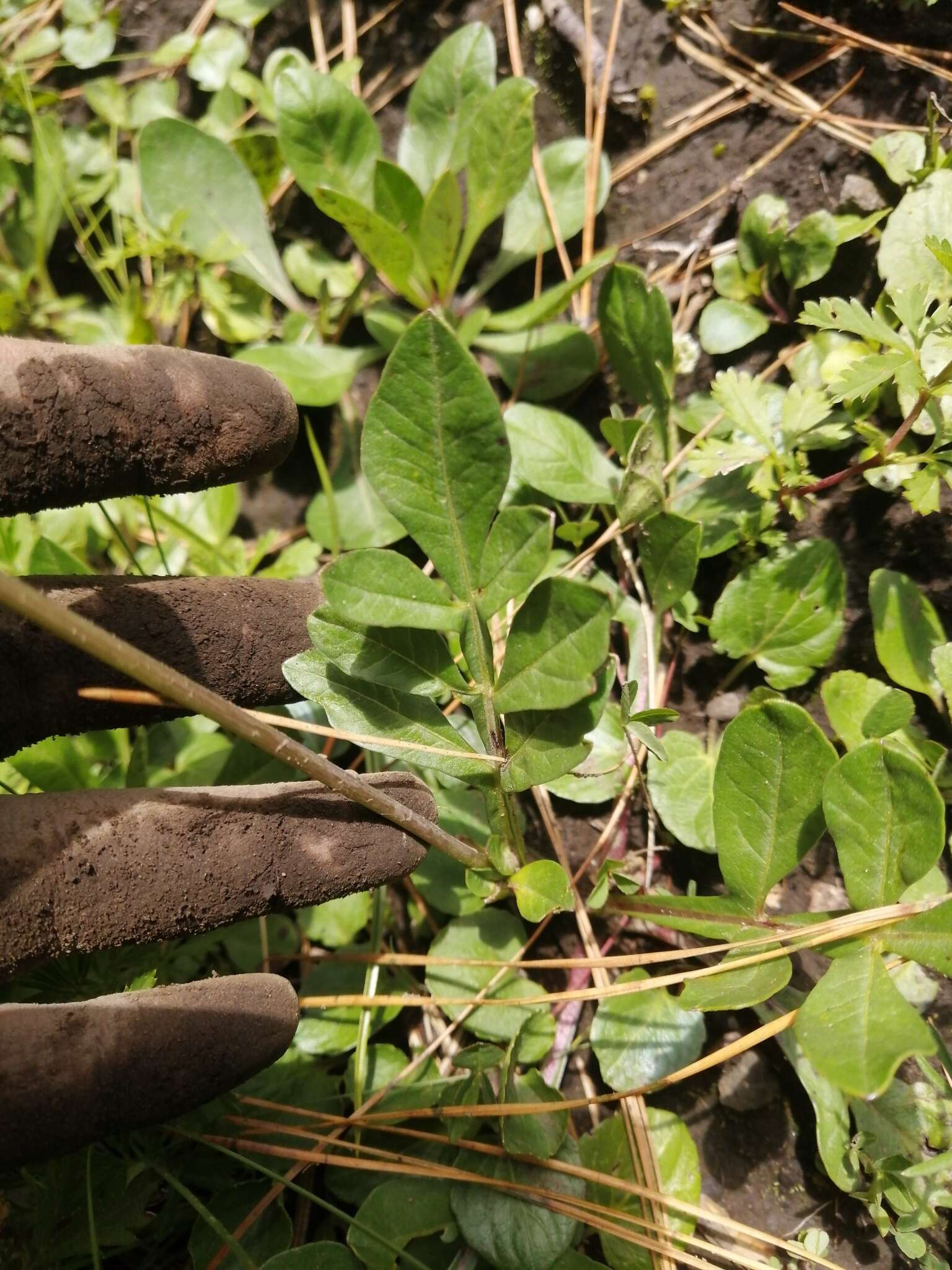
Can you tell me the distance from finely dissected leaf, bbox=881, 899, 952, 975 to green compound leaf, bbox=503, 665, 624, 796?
0.47 m

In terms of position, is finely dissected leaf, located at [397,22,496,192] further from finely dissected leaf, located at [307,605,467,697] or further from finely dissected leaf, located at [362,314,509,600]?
finely dissected leaf, located at [307,605,467,697]

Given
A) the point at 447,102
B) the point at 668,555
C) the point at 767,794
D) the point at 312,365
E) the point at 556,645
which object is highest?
the point at 447,102

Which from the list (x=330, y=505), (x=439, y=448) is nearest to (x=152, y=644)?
(x=439, y=448)

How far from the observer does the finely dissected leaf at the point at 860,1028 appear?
0.91 meters

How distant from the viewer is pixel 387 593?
1.19m

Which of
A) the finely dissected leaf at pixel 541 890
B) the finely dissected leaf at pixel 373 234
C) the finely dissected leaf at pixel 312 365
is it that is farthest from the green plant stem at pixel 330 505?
the finely dissected leaf at pixel 541 890

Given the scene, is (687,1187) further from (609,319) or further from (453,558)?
(609,319)

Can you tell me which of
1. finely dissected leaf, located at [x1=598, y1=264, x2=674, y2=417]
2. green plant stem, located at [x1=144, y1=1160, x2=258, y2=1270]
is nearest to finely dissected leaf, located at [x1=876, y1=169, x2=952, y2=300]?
finely dissected leaf, located at [x1=598, y1=264, x2=674, y2=417]

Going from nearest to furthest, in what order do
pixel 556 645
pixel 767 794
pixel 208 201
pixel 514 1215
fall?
1. pixel 556 645
2. pixel 767 794
3. pixel 514 1215
4. pixel 208 201

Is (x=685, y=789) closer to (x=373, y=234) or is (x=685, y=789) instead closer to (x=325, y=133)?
(x=373, y=234)

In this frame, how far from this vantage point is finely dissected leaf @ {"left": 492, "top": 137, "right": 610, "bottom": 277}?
1899 millimetres

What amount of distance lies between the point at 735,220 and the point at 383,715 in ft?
4.42

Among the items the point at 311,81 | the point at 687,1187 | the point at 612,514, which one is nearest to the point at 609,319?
the point at 612,514

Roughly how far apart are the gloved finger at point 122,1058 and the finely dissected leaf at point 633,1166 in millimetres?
598
